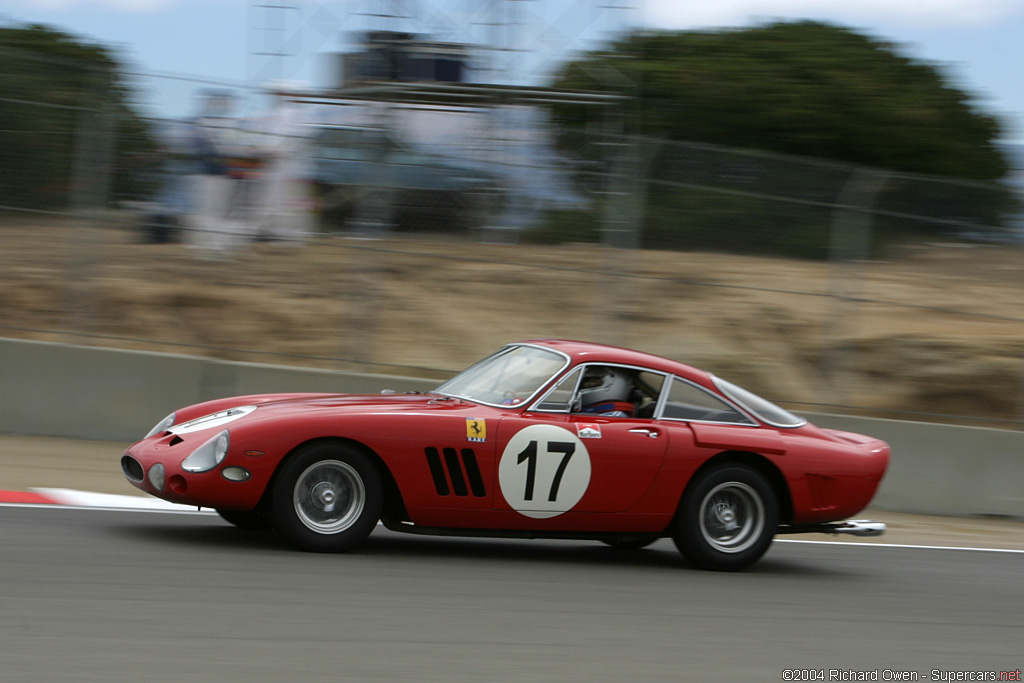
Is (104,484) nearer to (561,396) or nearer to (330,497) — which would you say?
(330,497)

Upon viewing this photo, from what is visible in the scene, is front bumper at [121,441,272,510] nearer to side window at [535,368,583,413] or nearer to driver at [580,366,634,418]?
side window at [535,368,583,413]

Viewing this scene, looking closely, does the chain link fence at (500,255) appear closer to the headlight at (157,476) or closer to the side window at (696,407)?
the side window at (696,407)

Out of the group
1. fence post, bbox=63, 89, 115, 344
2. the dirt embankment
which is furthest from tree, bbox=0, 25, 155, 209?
the dirt embankment

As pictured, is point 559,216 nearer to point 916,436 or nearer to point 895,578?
point 916,436

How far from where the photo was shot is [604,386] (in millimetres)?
6715

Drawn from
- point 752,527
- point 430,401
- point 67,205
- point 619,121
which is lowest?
point 752,527

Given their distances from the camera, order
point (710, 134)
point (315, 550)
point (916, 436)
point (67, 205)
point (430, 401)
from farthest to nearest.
Answer: 1. point (710, 134)
2. point (916, 436)
3. point (67, 205)
4. point (430, 401)
5. point (315, 550)

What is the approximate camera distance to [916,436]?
1044 cm

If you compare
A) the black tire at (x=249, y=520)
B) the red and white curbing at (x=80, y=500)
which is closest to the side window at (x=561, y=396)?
the black tire at (x=249, y=520)

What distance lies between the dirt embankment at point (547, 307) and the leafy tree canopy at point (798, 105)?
14.4 ft

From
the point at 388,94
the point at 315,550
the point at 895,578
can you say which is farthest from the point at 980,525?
the point at 388,94

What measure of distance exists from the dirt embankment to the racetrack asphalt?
104cm

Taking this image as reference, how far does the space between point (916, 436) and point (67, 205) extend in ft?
25.9

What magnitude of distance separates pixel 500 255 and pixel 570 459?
183 inches
